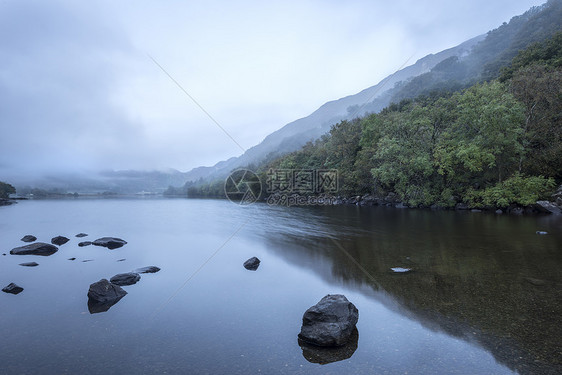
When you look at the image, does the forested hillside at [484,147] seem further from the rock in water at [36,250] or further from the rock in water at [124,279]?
the rock in water at [36,250]

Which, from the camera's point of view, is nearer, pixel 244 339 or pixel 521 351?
pixel 521 351

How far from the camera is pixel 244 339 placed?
7.04 metres

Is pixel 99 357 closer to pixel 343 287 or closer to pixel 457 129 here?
pixel 343 287

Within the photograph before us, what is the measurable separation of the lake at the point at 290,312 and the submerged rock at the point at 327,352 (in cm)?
4

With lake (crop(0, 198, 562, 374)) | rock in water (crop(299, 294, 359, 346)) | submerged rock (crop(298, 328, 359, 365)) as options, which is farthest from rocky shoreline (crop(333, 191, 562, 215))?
submerged rock (crop(298, 328, 359, 365))

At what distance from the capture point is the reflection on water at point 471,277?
6591 mm

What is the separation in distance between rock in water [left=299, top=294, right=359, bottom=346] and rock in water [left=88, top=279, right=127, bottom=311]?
23.2 ft

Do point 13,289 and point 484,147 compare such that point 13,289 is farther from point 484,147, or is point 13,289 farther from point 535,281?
point 484,147

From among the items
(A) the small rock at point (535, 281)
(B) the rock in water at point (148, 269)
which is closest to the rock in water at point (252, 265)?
(B) the rock in water at point (148, 269)

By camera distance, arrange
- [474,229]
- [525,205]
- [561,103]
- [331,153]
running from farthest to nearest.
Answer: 1. [331,153]
2. [561,103]
3. [525,205]
4. [474,229]

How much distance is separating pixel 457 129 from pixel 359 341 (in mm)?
48341

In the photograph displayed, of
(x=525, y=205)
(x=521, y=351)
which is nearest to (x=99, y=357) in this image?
(x=521, y=351)

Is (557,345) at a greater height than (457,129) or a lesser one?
lesser

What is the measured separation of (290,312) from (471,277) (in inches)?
306
